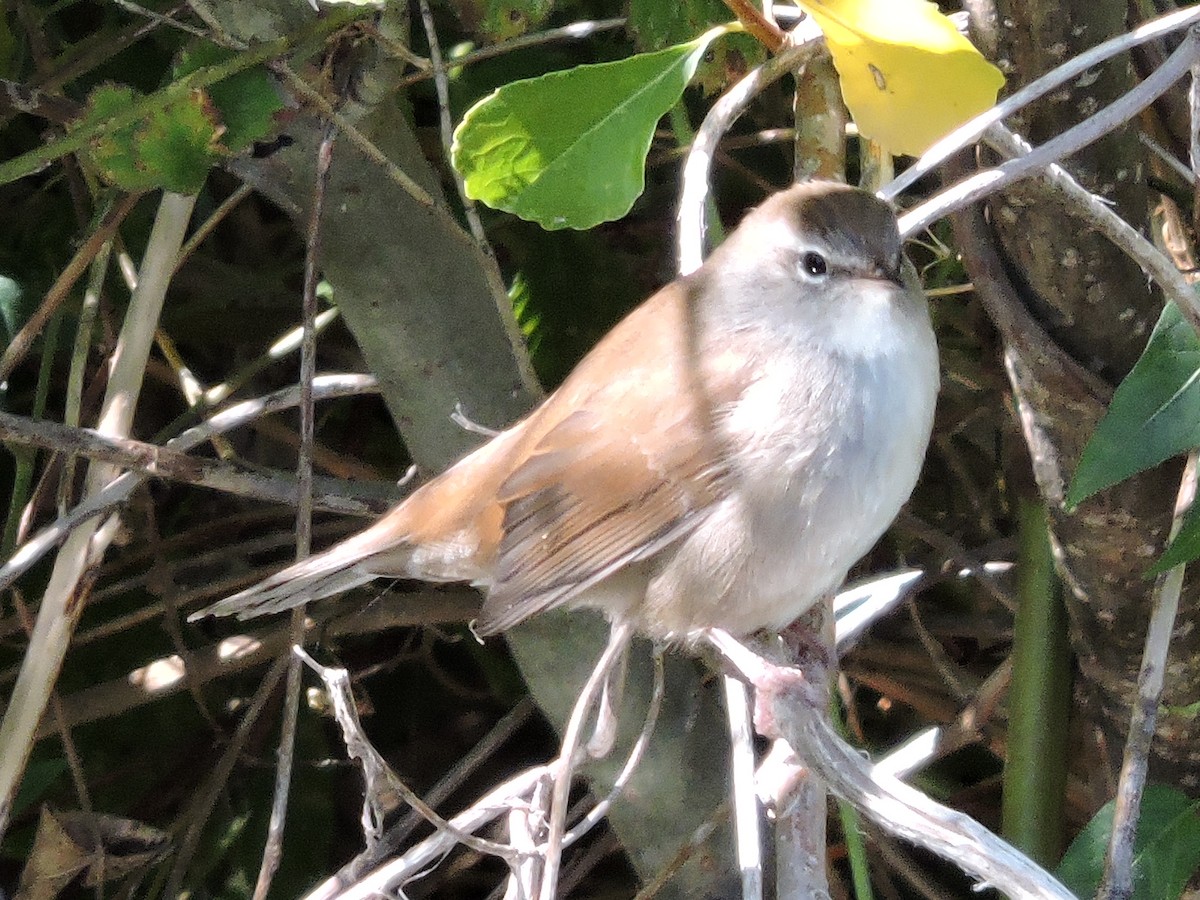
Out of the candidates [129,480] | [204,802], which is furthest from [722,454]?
[204,802]

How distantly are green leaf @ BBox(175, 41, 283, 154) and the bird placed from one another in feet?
2.16

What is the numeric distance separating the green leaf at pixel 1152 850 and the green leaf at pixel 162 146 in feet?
5.60

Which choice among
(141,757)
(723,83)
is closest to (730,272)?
(723,83)

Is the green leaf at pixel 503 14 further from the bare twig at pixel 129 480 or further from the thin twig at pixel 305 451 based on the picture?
the bare twig at pixel 129 480

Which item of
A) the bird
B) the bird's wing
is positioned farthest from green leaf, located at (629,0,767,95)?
the bird's wing

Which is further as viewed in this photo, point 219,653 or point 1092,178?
point 219,653

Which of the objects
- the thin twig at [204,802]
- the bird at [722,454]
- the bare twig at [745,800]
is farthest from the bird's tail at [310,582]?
the bare twig at [745,800]

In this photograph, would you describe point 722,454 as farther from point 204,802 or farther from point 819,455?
point 204,802

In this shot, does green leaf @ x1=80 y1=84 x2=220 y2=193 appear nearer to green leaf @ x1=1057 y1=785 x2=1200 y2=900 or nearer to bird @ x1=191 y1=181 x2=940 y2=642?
bird @ x1=191 y1=181 x2=940 y2=642

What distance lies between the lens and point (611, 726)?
6.45 feet

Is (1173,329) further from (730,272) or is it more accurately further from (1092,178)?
(730,272)

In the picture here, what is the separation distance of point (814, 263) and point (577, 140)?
0.48m

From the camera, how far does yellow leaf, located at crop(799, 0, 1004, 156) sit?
1503mm

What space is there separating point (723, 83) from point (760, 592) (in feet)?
2.95
